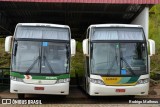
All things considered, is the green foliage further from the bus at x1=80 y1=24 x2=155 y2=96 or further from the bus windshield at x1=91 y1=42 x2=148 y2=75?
the bus windshield at x1=91 y1=42 x2=148 y2=75

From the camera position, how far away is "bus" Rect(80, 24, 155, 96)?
609 inches

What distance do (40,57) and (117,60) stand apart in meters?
3.08

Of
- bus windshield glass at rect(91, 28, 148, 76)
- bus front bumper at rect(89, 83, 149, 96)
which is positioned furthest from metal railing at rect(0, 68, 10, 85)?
bus front bumper at rect(89, 83, 149, 96)

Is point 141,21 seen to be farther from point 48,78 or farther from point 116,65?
point 48,78

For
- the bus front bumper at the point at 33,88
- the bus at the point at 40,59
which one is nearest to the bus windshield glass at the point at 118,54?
the bus at the point at 40,59

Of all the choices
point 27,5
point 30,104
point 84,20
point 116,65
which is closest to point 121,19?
point 84,20

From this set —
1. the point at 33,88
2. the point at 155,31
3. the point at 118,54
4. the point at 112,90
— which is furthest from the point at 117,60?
the point at 155,31

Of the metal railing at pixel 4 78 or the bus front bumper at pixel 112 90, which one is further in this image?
the metal railing at pixel 4 78

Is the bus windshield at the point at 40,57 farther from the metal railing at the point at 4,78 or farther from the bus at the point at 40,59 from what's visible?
the metal railing at the point at 4,78

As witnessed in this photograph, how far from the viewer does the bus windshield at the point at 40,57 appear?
50.8 ft

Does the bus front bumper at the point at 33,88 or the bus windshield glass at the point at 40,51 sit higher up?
the bus windshield glass at the point at 40,51

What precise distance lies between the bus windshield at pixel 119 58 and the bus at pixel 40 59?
1056mm

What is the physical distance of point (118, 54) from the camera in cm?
1586

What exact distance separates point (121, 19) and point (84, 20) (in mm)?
2327
